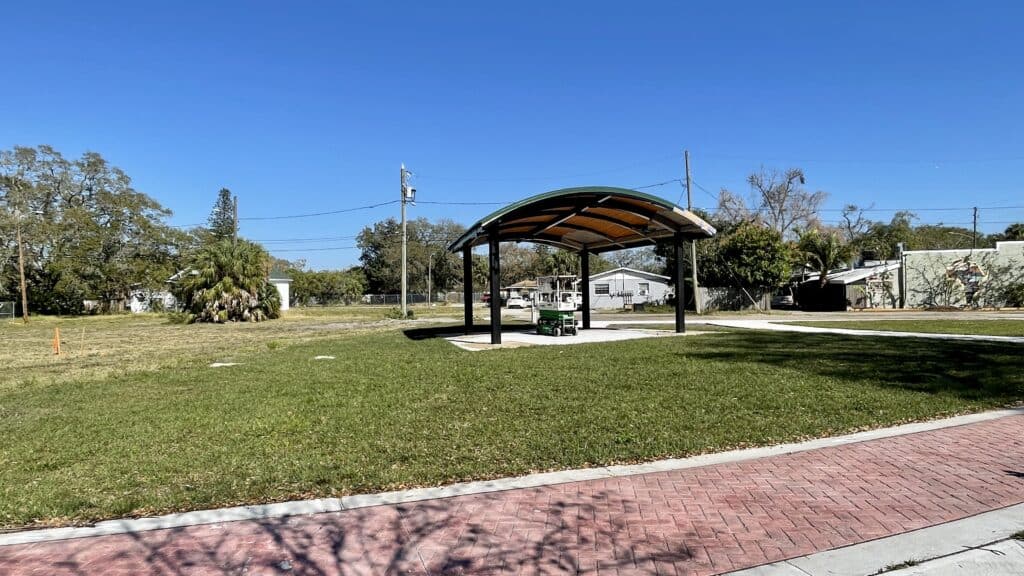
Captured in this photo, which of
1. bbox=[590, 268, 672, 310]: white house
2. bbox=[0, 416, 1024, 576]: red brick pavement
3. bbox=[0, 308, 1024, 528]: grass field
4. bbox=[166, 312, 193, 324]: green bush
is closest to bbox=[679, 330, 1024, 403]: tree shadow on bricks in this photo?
bbox=[0, 308, 1024, 528]: grass field

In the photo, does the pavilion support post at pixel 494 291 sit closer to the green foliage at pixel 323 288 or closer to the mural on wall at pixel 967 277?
the mural on wall at pixel 967 277

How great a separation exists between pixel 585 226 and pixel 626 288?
3210cm

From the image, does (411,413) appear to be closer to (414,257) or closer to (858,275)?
(858,275)

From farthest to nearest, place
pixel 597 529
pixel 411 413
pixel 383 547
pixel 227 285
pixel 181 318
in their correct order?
1. pixel 181 318
2. pixel 227 285
3. pixel 411 413
4. pixel 597 529
5. pixel 383 547

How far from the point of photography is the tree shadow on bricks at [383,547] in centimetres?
318

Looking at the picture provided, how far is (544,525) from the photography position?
3.69 m

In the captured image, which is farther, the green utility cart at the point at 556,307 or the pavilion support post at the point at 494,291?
the green utility cart at the point at 556,307

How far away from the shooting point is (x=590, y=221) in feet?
56.4

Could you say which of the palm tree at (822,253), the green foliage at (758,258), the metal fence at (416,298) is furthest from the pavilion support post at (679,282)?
the metal fence at (416,298)

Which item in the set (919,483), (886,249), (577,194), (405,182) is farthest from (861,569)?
(886,249)

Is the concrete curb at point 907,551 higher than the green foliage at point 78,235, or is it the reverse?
the green foliage at point 78,235

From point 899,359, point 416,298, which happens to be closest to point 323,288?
point 416,298

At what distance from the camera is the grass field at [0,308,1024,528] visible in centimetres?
458

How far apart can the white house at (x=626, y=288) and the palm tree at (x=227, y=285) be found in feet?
86.4
